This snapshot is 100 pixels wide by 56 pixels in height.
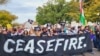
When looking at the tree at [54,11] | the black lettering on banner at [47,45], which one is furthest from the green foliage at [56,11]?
the black lettering on banner at [47,45]

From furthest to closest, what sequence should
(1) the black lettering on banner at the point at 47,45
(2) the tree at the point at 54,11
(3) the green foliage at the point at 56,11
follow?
(2) the tree at the point at 54,11
(3) the green foliage at the point at 56,11
(1) the black lettering on banner at the point at 47,45

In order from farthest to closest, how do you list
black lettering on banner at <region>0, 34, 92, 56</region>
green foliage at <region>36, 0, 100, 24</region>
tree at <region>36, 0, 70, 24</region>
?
tree at <region>36, 0, 70, 24</region> < green foliage at <region>36, 0, 100, 24</region> < black lettering on banner at <region>0, 34, 92, 56</region>

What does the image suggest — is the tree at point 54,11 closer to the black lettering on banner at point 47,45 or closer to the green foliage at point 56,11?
the green foliage at point 56,11

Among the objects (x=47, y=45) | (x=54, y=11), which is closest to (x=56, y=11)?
(x=54, y=11)

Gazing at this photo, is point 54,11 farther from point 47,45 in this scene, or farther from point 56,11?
point 47,45

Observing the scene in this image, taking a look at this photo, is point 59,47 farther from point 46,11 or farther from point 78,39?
point 46,11

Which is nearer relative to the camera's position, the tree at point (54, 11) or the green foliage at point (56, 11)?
the green foliage at point (56, 11)

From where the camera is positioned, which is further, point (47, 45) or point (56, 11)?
point (56, 11)

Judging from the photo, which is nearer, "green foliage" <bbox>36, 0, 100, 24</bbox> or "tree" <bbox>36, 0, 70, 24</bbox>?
"green foliage" <bbox>36, 0, 100, 24</bbox>

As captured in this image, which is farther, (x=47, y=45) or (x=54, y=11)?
(x=54, y=11)

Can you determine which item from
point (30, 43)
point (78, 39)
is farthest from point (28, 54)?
point (78, 39)

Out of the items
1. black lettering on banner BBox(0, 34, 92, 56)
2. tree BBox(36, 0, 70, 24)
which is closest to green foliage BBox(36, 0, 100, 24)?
tree BBox(36, 0, 70, 24)

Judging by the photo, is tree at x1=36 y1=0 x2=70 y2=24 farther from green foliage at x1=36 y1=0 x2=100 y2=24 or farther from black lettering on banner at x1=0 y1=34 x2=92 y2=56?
black lettering on banner at x1=0 y1=34 x2=92 y2=56

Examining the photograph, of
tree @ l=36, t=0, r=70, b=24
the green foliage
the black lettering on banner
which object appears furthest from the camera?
tree @ l=36, t=0, r=70, b=24
